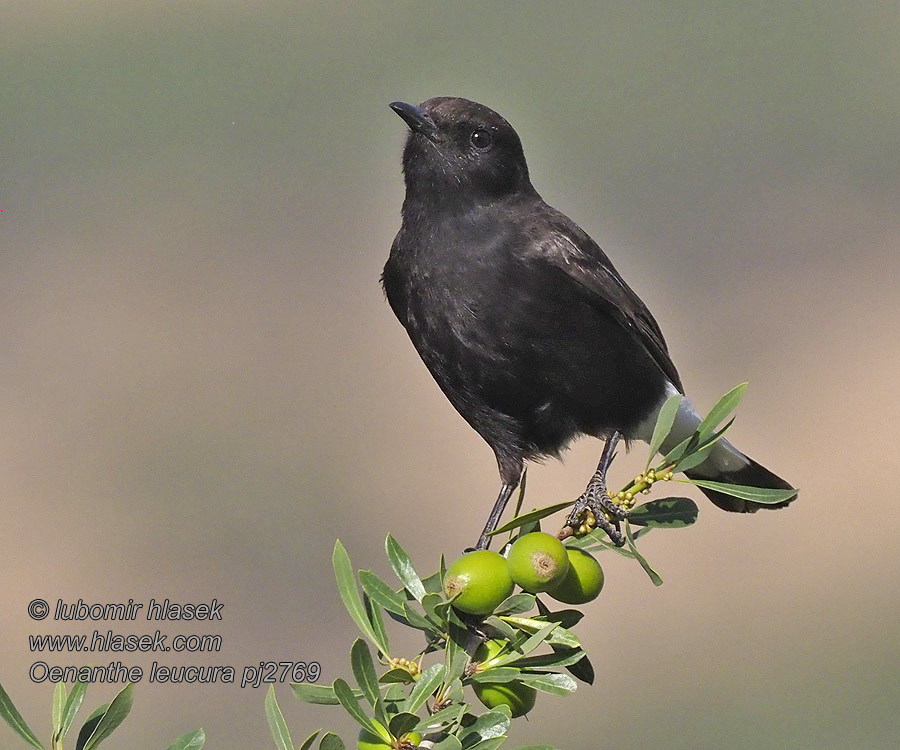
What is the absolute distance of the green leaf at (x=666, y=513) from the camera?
2.60 meters

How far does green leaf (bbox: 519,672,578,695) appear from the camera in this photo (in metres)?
2.17

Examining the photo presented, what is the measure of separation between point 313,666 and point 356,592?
0.50m

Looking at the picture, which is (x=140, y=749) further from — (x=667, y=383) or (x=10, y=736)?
(x=667, y=383)

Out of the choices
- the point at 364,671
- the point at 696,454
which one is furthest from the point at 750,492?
the point at 364,671

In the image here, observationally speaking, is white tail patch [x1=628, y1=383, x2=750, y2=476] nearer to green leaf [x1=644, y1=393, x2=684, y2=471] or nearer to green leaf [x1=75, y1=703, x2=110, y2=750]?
green leaf [x1=644, y1=393, x2=684, y2=471]

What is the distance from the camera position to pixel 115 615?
404 centimetres

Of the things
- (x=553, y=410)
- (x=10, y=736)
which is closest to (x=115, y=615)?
(x=553, y=410)

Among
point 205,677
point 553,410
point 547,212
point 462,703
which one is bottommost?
point 462,703

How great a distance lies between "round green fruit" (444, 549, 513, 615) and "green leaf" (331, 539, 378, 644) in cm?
20

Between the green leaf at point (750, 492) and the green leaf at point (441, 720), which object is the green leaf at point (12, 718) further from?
the green leaf at point (750, 492)

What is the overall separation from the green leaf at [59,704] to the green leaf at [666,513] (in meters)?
1.36

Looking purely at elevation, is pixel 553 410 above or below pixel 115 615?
above

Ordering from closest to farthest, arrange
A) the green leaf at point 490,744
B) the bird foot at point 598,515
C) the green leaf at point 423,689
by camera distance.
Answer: the green leaf at point 490,744
the green leaf at point 423,689
the bird foot at point 598,515

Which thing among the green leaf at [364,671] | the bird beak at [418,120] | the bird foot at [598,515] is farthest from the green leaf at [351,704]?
the bird beak at [418,120]
